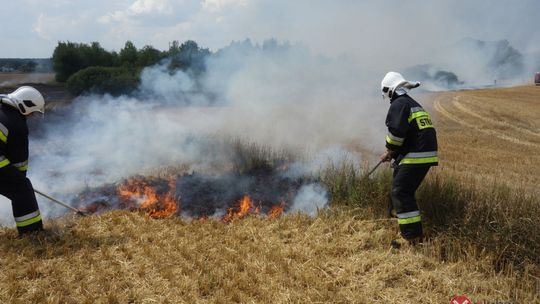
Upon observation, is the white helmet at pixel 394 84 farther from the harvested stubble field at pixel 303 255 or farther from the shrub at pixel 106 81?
the shrub at pixel 106 81

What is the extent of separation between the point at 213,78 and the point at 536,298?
48.3ft

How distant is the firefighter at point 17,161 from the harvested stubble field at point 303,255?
1.06 ft

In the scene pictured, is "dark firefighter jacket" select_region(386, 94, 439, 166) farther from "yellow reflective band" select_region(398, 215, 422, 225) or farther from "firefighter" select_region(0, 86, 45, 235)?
"firefighter" select_region(0, 86, 45, 235)

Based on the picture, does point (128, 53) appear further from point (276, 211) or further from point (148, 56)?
point (276, 211)

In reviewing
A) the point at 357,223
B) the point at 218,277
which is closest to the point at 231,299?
the point at 218,277

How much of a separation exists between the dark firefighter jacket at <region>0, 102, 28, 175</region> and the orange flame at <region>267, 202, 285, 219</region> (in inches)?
151

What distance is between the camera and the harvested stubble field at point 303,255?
4.11 m

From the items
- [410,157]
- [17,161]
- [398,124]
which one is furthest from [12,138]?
[410,157]

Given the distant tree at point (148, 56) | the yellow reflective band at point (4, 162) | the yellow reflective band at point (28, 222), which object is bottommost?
the yellow reflective band at point (28, 222)

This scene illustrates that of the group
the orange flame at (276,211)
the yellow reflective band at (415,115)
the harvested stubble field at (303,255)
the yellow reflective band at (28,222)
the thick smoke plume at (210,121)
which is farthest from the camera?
the thick smoke plume at (210,121)

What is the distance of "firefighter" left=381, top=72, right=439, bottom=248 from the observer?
4996 mm

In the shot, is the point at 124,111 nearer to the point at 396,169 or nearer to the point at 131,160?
the point at 131,160

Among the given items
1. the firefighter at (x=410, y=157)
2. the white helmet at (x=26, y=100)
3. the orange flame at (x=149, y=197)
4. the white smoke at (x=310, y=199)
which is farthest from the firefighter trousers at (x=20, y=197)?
the firefighter at (x=410, y=157)

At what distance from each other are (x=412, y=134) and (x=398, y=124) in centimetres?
26
